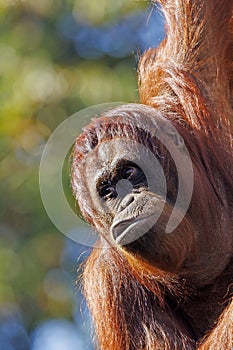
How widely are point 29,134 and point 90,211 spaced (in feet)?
8.73

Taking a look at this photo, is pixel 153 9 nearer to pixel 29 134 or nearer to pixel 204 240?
pixel 204 240

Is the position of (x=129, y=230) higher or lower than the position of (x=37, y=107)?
higher

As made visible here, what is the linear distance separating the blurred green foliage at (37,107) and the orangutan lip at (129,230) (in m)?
2.27

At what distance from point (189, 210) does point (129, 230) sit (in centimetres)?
47

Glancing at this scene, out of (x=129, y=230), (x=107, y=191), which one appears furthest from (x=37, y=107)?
(x=129, y=230)

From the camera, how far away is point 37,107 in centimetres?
720

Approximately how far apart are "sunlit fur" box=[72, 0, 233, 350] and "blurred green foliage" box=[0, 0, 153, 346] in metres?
1.64

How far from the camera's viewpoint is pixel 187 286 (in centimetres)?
491

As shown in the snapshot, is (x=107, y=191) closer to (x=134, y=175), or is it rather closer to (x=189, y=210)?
(x=134, y=175)

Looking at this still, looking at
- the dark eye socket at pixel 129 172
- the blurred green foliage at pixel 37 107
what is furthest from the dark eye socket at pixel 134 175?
Result: the blurred green foliage at pixel 37 107

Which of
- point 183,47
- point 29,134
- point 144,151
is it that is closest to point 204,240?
point 144,151

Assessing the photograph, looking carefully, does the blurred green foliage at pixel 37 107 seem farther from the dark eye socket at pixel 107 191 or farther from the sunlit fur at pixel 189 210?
the dark eye socket at pixel 107 191

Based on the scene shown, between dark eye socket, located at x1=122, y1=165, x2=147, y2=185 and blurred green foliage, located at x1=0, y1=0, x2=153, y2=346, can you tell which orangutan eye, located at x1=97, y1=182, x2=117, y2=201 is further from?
blurred green foliage, located at x1=0, y1=0, x2=153, y2=346

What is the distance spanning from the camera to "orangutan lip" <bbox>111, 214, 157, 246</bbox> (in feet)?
14.6
